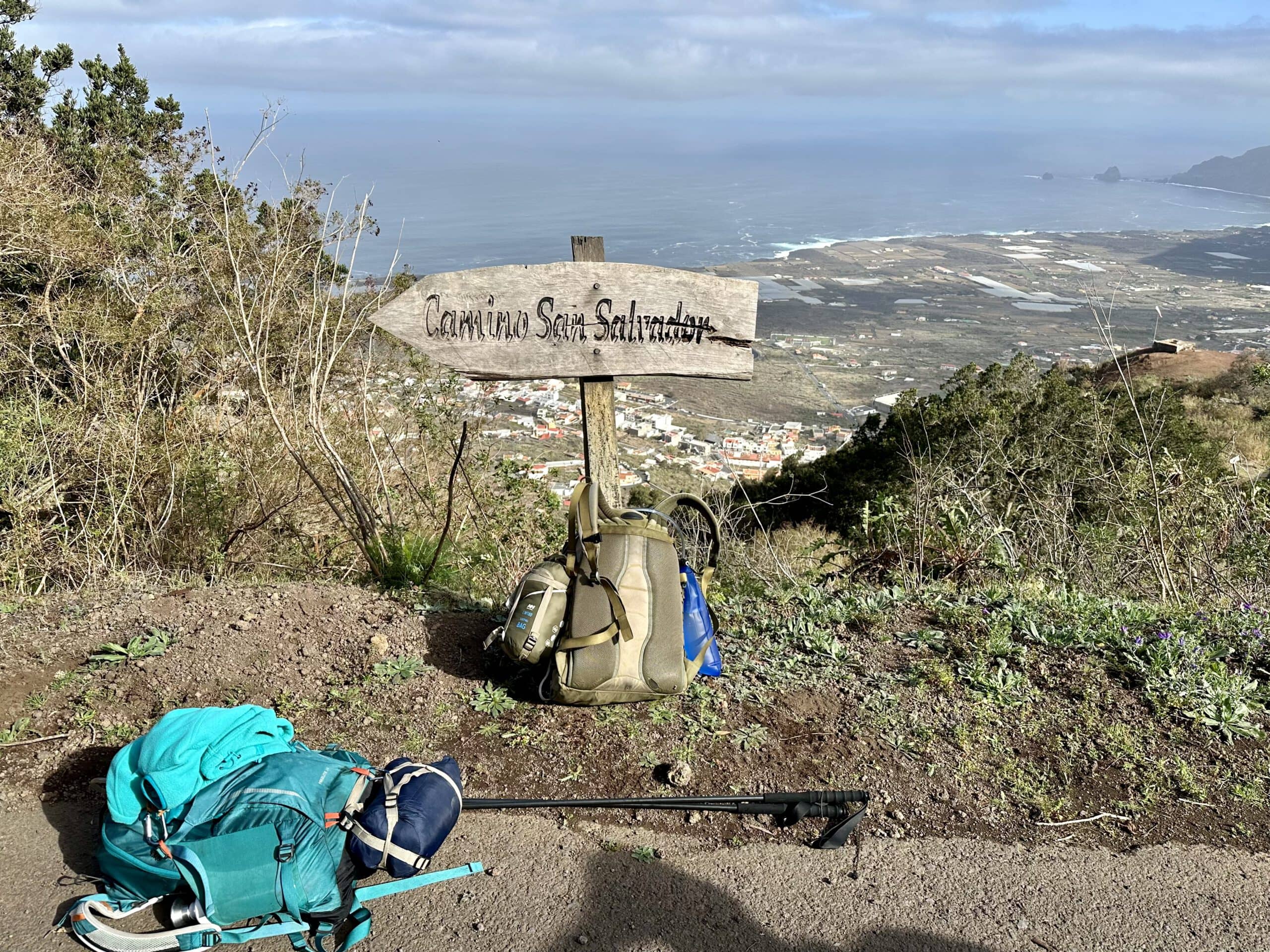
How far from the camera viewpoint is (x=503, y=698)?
133 inches

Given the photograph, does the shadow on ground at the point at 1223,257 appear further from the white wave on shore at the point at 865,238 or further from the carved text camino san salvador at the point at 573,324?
the carved text camino san salvador at the point at 573,324

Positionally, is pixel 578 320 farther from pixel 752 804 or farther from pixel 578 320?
pixel 752 804

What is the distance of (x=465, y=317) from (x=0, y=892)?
2435mm

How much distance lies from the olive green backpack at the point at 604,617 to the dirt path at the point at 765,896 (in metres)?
0.54

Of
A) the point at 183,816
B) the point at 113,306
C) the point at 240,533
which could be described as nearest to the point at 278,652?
the point at 183,816

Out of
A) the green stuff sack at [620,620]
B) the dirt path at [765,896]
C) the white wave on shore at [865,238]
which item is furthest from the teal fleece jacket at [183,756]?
the white wave on shore at [865,238]

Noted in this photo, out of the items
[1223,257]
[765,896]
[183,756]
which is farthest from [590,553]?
[1223,257]

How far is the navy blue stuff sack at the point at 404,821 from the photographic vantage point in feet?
8.21

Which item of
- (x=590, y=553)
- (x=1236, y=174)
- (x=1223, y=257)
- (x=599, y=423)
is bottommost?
(x=590, y=553)

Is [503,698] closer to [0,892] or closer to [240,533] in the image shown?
[0,892]

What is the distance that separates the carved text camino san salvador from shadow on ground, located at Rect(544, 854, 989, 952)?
80.9 inches

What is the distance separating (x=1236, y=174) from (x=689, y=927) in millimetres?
119786

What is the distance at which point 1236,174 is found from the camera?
9706 cm

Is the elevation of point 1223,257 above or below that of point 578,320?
above
